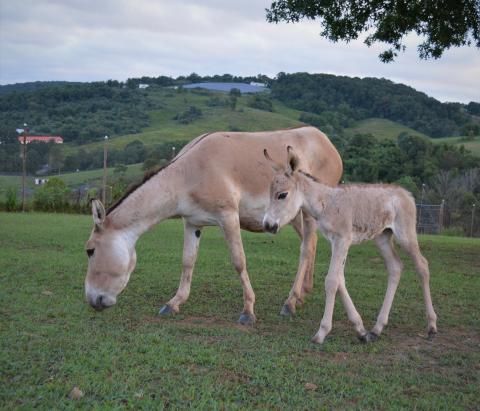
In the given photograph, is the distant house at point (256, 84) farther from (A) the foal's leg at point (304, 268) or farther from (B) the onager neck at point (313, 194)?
(B) the onager neck at point (313, 194)

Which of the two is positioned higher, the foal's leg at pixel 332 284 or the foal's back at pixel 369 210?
the foal's back at pixel 369 210

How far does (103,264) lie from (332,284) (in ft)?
9.24

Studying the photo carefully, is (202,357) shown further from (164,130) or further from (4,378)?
(164,130)

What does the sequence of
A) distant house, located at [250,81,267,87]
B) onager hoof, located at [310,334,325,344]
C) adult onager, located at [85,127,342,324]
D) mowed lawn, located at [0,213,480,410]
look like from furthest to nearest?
distant house, located at [250,81,267,87]
adult onager, located at [85,127,342,324]
onager hoof, located at [310,334,325,344]
mowed lawn, located at [0,213,480,410]

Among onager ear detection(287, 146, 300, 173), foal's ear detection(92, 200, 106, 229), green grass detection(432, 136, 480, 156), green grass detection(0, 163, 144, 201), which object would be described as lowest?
green grass detection(0, 163, 144, 201)

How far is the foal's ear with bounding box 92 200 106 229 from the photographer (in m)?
6.99

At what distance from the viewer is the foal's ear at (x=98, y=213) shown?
6986 mm

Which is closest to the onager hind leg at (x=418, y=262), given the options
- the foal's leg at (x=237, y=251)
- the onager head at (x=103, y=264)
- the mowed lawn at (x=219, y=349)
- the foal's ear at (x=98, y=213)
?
the mowed lawn at (x=219, y=349)

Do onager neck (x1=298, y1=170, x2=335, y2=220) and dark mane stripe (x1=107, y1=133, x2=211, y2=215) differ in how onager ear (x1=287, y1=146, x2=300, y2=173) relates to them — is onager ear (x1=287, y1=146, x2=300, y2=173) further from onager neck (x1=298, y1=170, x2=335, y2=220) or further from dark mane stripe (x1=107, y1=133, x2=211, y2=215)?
dark mane stripe (x1=107, y1=133, x2=211, y2=215)

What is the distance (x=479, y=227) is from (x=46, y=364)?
32828 mm

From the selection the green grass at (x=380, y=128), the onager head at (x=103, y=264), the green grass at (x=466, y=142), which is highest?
the onager head at (x=103, y=264)

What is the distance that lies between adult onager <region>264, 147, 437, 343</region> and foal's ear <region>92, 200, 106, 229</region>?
6.79 ft

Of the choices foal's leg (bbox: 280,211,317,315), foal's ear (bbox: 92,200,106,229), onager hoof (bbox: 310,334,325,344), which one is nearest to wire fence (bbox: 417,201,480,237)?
foal's leg (bbox: 280,211,317,315)

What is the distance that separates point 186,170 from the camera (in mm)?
7766
